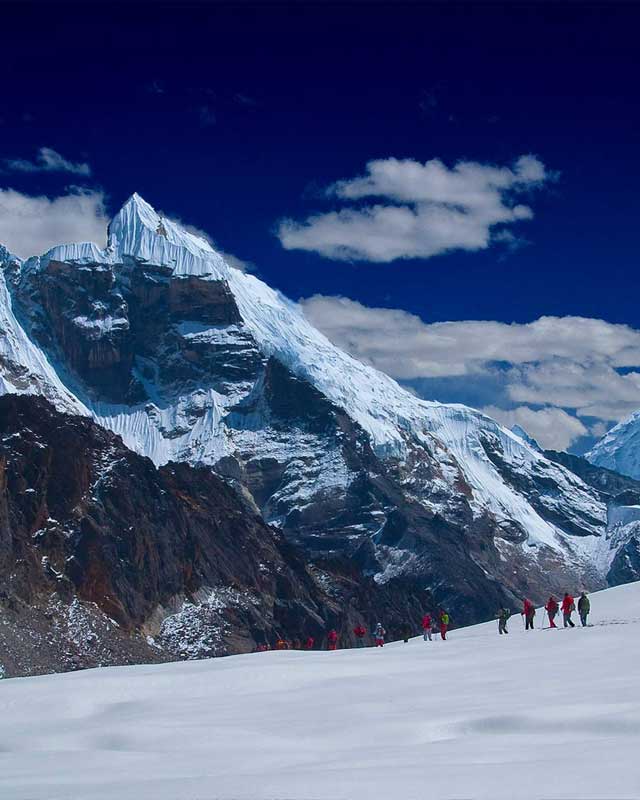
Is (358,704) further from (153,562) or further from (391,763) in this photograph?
(153,562)

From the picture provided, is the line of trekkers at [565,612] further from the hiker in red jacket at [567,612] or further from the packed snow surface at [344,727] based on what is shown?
the packed snow surface at [344,727]

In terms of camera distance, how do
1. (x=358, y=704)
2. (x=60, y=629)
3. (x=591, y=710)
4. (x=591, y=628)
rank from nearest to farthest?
(x=591, y=710), (x=358, y=704), (x=591, y=628), (x=60, y=629)

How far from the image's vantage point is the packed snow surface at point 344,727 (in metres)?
21.7

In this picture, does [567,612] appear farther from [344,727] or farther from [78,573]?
[78,573]

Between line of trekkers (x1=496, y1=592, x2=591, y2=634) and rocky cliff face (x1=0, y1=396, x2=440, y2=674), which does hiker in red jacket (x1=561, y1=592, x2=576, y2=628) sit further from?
rocky cliff face (x1=0, y1=396, x2=440, y2=674)

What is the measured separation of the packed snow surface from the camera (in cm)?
2167

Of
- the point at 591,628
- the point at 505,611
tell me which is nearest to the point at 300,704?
the point at 591,628

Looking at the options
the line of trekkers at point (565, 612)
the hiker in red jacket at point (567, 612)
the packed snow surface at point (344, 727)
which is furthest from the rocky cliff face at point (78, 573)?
the packed snow surface at point (344, 727)

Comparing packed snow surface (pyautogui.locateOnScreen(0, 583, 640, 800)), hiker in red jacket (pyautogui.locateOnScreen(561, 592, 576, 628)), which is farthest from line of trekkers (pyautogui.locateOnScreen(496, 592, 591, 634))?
packed snow surface (pyautogui.locateOnScreen(0, 583, 640, 800))

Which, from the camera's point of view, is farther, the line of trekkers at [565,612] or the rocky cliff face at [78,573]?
the rocky cliff face at [78,573]

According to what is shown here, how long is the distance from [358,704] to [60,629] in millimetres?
129765

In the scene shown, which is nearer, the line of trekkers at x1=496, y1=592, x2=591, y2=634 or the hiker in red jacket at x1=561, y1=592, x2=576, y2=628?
the line of trekkers at x1=496, y1=592, x2=591, y2=634

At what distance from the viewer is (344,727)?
2919cm

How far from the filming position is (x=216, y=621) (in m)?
195
